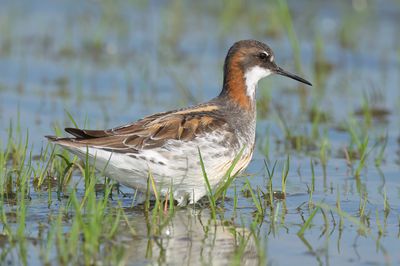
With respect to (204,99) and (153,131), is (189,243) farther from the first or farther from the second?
(204,99)

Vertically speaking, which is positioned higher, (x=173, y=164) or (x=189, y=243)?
Result: (x=173, y=164)

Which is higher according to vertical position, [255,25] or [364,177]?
[255,25]

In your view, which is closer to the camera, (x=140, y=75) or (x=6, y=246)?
(x=6, y=246)

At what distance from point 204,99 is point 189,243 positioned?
210 inches

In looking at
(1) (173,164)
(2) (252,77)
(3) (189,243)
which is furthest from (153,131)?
(2) (252,77)

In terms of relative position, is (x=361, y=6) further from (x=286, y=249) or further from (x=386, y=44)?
(x=286, y=249)

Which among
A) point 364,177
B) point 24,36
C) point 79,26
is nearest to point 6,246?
point 364,177

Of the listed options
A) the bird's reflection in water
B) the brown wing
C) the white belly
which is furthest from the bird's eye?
the bird's reflection in water

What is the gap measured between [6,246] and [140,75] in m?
6.70

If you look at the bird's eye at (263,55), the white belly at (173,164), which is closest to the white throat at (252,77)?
the bird's eye at (263,55)

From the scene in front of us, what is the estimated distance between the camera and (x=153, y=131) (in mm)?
7523

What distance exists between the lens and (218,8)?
1642cm

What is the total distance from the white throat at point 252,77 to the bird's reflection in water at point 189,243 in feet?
5.41

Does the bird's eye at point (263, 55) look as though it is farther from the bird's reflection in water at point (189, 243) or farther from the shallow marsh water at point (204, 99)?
the bird's reflection in water at point (189, 243)
